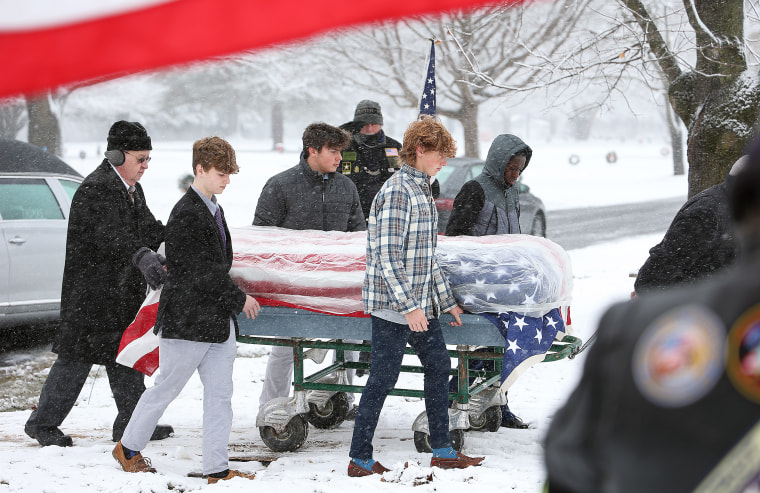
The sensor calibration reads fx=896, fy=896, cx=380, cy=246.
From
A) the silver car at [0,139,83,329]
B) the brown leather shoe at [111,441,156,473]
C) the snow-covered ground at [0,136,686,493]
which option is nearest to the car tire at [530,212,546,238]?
the snow-covered ground at [0,136,686,493]

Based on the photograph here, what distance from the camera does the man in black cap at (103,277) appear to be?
505 centimetres

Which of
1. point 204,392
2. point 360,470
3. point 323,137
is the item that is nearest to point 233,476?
point 204,392

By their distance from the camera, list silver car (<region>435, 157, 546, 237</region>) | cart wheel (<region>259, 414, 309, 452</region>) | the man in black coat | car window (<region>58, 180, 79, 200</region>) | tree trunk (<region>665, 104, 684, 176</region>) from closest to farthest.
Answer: the man in black coat → cart wheel (<region>259, 414, 309, 452</region>) → car window (<region>58, 180, 79, 200</region>) → silver car (<region>435, 157, 546, 237</region>) → tree trunk (<region>665, 104, 684, 176</region>)

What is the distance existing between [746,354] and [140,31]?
941 mm

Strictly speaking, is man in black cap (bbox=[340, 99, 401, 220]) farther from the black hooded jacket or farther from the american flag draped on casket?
A: the american flag draped on casket

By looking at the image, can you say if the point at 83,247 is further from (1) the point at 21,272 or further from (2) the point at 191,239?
(1) the point at 21,272

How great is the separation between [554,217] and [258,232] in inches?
734

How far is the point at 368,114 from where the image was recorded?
6.91 m

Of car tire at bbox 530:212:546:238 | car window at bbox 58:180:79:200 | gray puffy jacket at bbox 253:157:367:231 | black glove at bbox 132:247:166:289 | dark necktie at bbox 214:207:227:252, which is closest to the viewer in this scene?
dark necktie at bbox 214:207:227:252

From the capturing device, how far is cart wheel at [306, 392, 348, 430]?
19.3ft

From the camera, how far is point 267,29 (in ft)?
4.33

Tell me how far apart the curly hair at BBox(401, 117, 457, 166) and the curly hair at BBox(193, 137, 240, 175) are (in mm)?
877

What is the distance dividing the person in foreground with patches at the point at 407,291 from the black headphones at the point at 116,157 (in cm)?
155

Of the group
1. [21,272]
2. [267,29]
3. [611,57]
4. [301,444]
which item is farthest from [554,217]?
[267,29]
